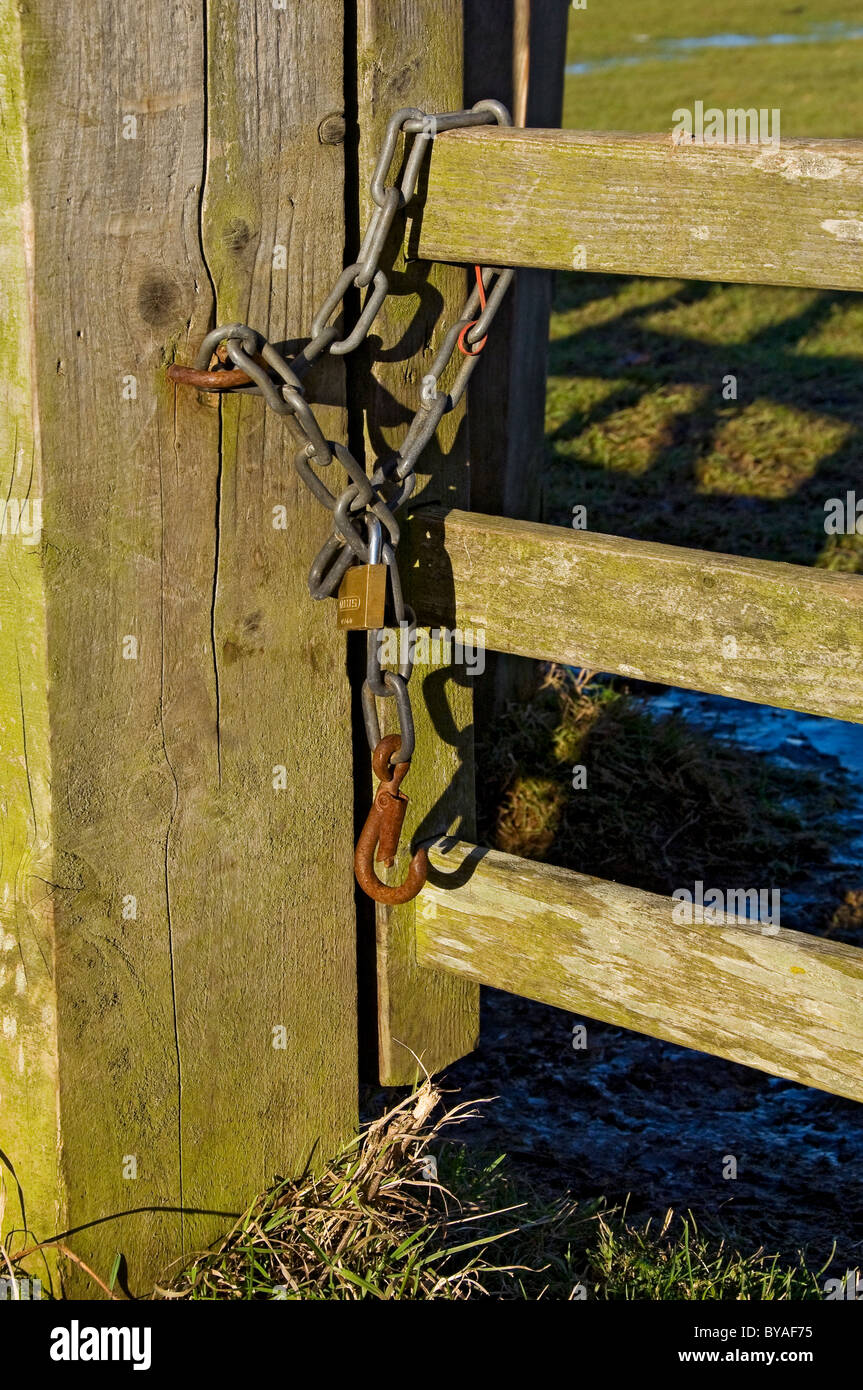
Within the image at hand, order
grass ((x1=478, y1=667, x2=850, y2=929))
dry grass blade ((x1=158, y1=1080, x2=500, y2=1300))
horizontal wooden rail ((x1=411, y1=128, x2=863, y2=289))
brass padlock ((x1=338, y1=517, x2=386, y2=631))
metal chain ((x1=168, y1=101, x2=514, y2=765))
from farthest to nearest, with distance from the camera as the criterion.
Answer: grass ((x1=478, y1=667, x2=850, y2=929)) → dry grass blade ((x1=158, y1=1080, x2=500, y2=1300)) → brass padlock ((x1=338, y1=517, x2=386, y2=631)) → metal chain ((x1=168, y1=101, x2=514, y2=765)) → horizontal wooden rail ((x1=411, y1=128, x2=863, y2=289))

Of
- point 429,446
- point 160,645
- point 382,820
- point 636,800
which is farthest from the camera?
point 636,800

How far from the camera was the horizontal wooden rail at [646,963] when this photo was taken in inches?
75.6

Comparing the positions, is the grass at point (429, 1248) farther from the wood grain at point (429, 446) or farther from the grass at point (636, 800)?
the grass at point (636, 800)

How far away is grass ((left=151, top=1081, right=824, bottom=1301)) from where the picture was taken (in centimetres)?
207

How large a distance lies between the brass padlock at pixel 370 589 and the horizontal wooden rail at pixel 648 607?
0.66ft

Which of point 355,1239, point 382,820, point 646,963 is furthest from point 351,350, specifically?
point 355,1239

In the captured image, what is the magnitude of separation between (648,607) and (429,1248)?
3.32ft

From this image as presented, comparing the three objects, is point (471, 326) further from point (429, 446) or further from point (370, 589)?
point (370, 589)

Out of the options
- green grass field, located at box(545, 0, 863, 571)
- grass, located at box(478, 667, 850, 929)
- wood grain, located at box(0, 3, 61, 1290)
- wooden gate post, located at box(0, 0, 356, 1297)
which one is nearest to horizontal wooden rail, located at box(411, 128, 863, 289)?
wooden gate post, located at box(0, 0, 356, 1297)

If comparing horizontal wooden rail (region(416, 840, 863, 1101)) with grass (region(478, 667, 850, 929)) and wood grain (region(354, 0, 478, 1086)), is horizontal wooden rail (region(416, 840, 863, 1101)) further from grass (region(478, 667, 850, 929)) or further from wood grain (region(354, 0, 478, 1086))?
grass (region(478, 667, 850, 929))

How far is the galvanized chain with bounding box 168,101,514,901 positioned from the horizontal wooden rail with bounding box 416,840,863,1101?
0.34 m

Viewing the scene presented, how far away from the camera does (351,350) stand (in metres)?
1.87

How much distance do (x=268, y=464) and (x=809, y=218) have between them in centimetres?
68

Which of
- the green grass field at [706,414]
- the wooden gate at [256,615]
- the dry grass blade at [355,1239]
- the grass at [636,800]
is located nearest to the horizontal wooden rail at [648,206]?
the wooden gate at [256,615]
